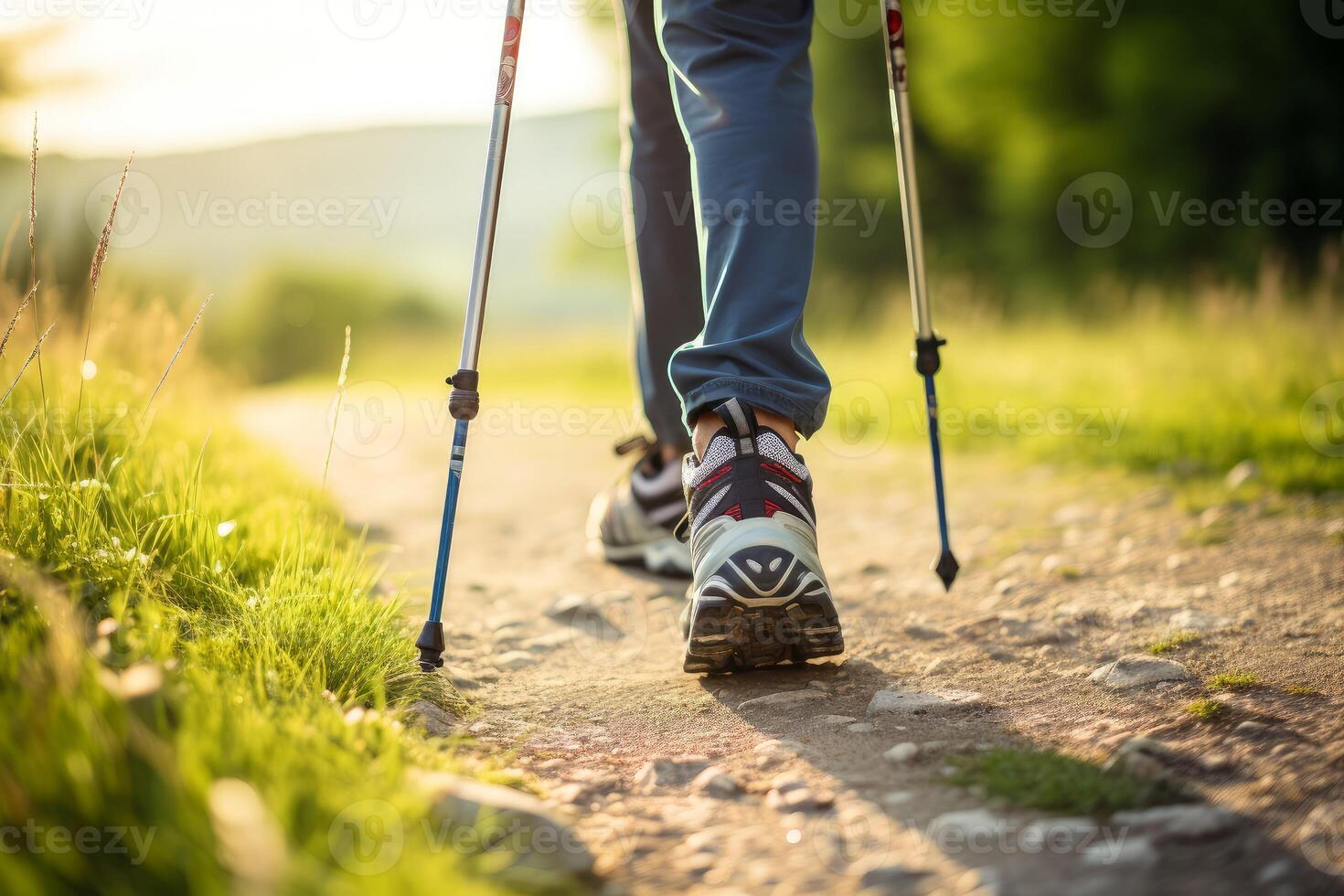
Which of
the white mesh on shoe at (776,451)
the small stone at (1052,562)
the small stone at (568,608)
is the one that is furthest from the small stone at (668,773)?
the small stone at (1052,562)

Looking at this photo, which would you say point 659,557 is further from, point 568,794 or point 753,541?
point 568,794

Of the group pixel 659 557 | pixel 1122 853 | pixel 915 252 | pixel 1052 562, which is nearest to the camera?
pixel 1122 853

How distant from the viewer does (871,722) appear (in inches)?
60.1

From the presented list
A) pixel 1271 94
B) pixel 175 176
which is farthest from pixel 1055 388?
pixel 175 176

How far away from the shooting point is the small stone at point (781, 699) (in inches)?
64.5

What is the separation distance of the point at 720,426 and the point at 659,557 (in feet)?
3.29

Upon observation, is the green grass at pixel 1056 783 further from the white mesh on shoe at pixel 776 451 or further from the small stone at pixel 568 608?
the small stone at pixel 568 608

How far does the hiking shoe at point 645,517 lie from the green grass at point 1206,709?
1381 mm

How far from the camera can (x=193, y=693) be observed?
1154mm

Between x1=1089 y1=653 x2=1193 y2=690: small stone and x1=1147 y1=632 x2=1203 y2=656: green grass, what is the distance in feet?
0.24

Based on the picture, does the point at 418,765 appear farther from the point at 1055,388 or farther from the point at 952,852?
the point at 1055,388

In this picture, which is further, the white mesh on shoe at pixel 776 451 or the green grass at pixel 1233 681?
the white mesh on shoe at pixel 776 451

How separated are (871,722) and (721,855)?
0.49 meters

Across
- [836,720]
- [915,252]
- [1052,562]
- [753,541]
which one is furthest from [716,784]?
[1052,562]
